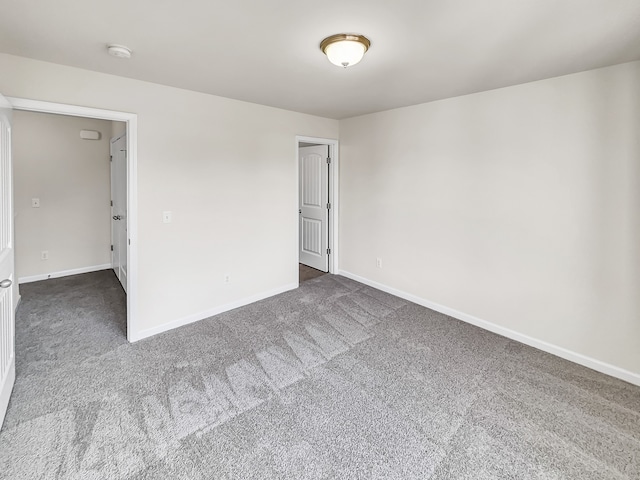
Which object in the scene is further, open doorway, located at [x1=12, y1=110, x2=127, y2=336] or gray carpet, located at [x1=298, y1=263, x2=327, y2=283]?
gray carpet, located at [x1=298, y1=263, x2=327, y2=283]

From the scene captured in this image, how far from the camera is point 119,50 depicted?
2086 mm

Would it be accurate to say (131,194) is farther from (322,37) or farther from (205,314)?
(322,37)

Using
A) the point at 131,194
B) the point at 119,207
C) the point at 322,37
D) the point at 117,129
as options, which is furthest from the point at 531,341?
the point at 117,129

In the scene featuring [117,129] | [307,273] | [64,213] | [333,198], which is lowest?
[307,273]

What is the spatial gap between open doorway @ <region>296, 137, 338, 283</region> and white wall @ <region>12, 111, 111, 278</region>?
121 inches

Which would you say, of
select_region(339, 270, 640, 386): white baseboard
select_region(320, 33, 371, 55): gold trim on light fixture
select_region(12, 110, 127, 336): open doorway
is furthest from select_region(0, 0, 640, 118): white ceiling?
select_region(339, 270, 640, 386): white baseboard

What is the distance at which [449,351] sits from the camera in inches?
109

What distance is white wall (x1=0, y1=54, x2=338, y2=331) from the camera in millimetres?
2594

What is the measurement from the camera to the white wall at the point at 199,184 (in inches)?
102

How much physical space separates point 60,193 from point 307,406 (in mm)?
4783

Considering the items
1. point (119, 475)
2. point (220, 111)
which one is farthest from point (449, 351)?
point (220, 111)

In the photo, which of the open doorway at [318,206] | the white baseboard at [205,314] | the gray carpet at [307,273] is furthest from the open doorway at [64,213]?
the open doorway at [318,206]

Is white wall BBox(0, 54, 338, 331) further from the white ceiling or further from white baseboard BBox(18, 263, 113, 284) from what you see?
white baseboard BBox(18, 263, 113, 284)

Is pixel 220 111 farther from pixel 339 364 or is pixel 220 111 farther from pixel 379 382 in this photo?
pixel 379 382
